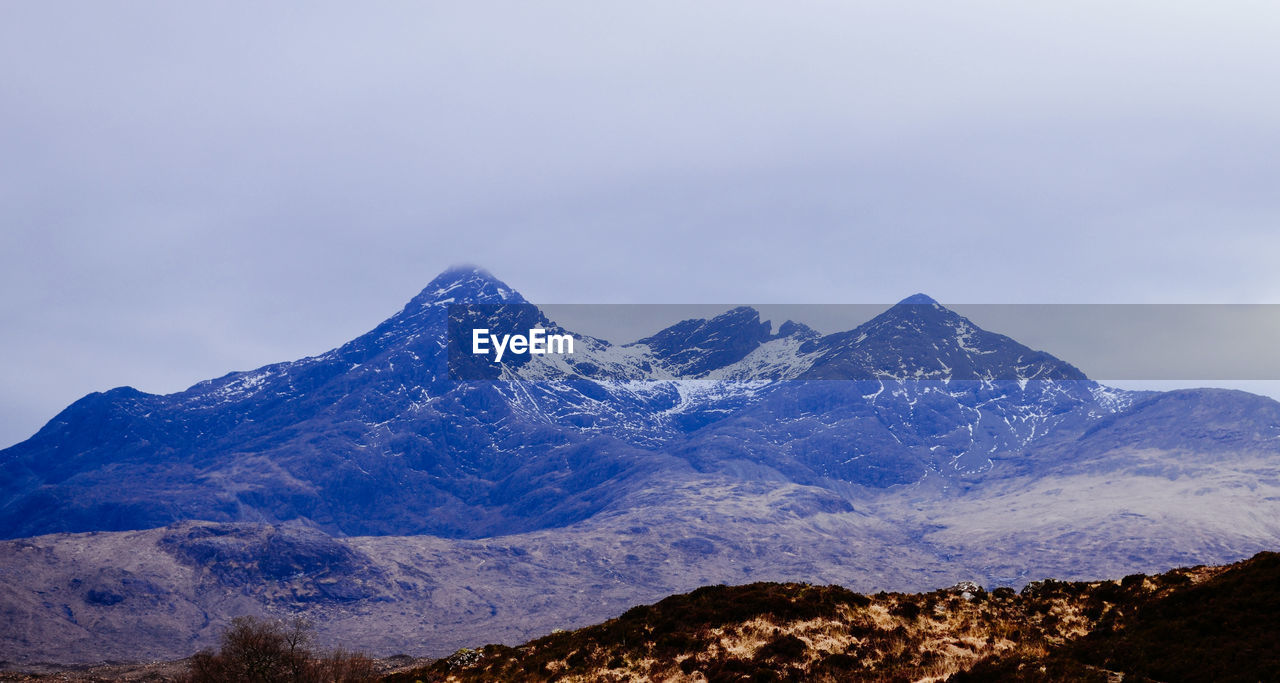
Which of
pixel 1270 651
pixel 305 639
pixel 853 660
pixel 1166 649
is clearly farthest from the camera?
pixel 305 639

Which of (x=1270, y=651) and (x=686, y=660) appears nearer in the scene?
(x=1270, y=651)

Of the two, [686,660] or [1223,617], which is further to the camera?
[686,660]

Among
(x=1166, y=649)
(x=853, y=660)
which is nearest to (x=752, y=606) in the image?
(x=853, y=660)

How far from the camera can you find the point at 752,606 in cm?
4906

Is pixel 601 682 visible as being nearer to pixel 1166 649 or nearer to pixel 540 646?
pixel 540 646

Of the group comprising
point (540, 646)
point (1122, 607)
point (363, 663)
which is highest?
point (1122, 607)

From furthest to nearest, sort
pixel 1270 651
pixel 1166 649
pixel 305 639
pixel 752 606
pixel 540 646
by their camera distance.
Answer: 1. pixel 305 639
2. pixel 540 646
3. pixel 752 606
4. pixel 1166 649
5. pixel 1270 651

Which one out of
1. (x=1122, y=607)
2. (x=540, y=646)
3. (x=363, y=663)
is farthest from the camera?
(x=363, y=663)

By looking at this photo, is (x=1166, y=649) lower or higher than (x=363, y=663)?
higher

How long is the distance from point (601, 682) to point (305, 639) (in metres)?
44.4

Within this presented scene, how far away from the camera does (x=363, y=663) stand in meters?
87.7

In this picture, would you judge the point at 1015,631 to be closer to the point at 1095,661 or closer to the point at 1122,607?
the point at 1122,607

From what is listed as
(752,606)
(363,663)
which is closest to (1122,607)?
(752,606)

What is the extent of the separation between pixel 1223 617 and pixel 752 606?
21580 millimetres
